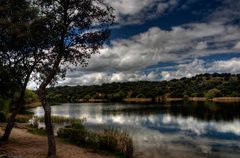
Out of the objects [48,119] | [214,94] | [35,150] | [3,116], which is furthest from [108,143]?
[214,94]

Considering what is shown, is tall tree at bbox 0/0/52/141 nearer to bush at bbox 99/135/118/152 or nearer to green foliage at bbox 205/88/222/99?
bush at bbox 99/135/118/152

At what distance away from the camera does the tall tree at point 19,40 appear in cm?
2586

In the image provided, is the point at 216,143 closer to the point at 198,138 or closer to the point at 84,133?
the point at 198,138

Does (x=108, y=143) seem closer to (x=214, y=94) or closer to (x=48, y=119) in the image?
(x=48, y=119)

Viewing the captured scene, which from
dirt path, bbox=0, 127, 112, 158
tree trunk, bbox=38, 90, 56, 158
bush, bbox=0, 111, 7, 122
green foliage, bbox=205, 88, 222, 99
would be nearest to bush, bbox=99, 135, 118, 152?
dirt path, bbox=0, 127, 112, 158

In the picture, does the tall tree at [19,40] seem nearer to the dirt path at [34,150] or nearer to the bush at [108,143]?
the dirt path at [34,150]

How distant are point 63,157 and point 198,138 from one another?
86.3 feet

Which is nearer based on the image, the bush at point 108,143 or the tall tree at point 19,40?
the tall tree at point 19,40

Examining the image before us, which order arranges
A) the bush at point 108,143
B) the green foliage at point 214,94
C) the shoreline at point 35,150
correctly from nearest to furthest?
the shoreline at point 35,150
the bush at point 108,143
the green foliage at point 214,94

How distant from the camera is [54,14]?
24375 mm

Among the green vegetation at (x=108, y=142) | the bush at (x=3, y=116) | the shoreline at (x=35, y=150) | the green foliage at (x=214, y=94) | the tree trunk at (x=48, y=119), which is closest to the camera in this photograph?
the tree trunk at (x=48, y=119)

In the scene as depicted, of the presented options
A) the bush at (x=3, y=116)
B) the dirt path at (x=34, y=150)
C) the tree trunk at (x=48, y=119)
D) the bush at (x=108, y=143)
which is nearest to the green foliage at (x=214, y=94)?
the bush at (x=3, y=116)

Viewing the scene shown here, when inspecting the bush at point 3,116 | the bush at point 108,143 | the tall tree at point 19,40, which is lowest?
the bush at point 108,143

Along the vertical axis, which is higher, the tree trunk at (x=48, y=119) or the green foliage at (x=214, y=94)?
the green foliage at (x=214, y=94)
